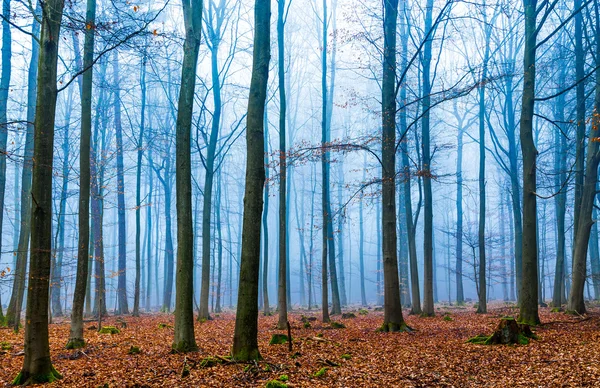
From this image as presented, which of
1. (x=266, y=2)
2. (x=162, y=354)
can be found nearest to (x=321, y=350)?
(x=162, y=354)

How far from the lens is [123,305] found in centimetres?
1981

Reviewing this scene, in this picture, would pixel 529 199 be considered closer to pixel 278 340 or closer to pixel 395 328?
pixel 395 328

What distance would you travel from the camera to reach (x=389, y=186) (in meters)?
11.1

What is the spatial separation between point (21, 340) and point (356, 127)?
98.2 feet

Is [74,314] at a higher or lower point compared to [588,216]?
lower

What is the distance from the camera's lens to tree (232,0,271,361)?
22.3 feet

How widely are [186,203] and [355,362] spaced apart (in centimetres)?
413

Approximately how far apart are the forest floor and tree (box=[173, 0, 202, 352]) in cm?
55

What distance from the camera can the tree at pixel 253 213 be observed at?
22.3ft

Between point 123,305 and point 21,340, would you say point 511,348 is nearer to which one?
point 21,340

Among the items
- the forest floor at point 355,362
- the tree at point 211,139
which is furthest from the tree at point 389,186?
the tree at point 211,139

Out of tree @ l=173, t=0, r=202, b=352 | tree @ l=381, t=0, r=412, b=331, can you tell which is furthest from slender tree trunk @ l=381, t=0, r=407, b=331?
tree @ l=173, t=0, r=202, b=352

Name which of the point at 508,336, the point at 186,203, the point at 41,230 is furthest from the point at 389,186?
the point at 41,230

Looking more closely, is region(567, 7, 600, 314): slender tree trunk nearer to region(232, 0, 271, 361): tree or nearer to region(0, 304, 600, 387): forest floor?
region(0, 304, 600, 387): forest floor
